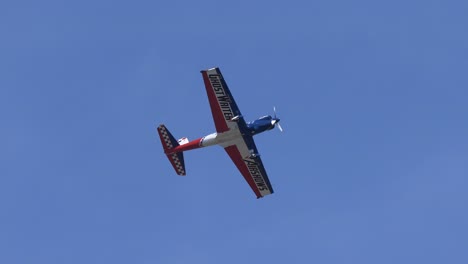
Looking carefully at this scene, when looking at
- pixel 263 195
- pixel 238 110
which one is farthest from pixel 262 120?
pixel 263 195

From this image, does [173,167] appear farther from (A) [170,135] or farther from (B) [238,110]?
(B) [238,110]

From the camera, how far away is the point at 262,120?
320 feet

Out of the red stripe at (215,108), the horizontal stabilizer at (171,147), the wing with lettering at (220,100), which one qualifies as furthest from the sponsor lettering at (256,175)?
the wing with lettering at (220,100)

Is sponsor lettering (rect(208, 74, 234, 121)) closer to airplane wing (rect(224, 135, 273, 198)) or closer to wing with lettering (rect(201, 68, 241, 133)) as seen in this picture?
wing with lettering (rect(201, 68, 241, 133))

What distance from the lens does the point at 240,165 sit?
10294cm

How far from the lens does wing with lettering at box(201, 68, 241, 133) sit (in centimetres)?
9519

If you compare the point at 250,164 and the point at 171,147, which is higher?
the point at 171,147

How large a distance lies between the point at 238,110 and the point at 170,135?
Answer: 9.30 metres

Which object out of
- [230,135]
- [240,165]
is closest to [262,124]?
[230,135]

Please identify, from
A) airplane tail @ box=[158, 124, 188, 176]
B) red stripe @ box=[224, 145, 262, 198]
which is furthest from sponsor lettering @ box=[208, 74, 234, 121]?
airplane tail @ box=[158, 124, 188, 176]

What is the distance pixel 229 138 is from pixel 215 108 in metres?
4.04

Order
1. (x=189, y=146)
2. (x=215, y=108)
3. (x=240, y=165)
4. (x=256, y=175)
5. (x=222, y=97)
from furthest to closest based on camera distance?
(x=256, y=175) < (x=240, y=165) < (x=189, y=146) < (x=215, y=108) < (x=222, y=97)

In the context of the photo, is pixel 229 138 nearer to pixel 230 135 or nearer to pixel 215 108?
pixel 230 135

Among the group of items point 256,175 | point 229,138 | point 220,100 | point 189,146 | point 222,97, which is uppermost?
point 222,97
